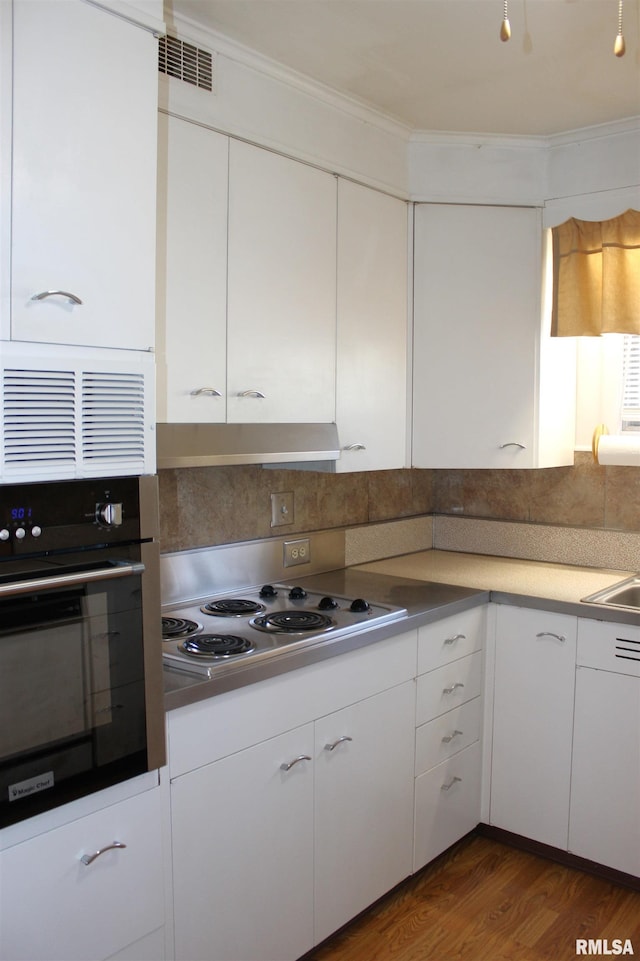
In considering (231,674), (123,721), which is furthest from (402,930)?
(123,721)

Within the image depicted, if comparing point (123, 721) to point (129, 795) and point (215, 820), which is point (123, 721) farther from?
point (215, 820)

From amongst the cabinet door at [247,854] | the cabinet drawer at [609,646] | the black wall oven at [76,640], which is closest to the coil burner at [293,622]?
the cabinet door at [247,854]

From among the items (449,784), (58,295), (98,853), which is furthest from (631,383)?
(98,853)

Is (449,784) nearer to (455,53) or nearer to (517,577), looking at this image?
(517,577)

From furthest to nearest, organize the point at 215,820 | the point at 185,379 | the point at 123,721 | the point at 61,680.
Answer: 1. the point at 185,379
2. the point at 215,820
3. the point at 123,721
4. the point at 61,680

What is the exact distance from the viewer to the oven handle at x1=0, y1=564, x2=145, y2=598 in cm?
140

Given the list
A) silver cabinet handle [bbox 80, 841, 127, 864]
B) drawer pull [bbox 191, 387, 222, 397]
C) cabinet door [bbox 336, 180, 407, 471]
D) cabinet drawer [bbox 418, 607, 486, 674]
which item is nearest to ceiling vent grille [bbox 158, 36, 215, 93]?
cabinet door [bbox 336, 180, 407, 471]

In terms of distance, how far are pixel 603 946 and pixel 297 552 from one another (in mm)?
1508

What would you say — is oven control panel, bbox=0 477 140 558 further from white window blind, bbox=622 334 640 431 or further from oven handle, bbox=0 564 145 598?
white window blind, bbox=622 334 640 431

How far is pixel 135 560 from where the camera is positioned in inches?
63.8

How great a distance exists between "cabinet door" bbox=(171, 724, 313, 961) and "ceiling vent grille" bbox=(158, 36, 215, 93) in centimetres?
169

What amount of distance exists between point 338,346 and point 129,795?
1.48 metres

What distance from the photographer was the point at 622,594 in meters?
2.79

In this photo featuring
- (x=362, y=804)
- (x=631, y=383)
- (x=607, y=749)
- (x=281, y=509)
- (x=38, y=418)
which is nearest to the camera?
(x=38, y=418)
